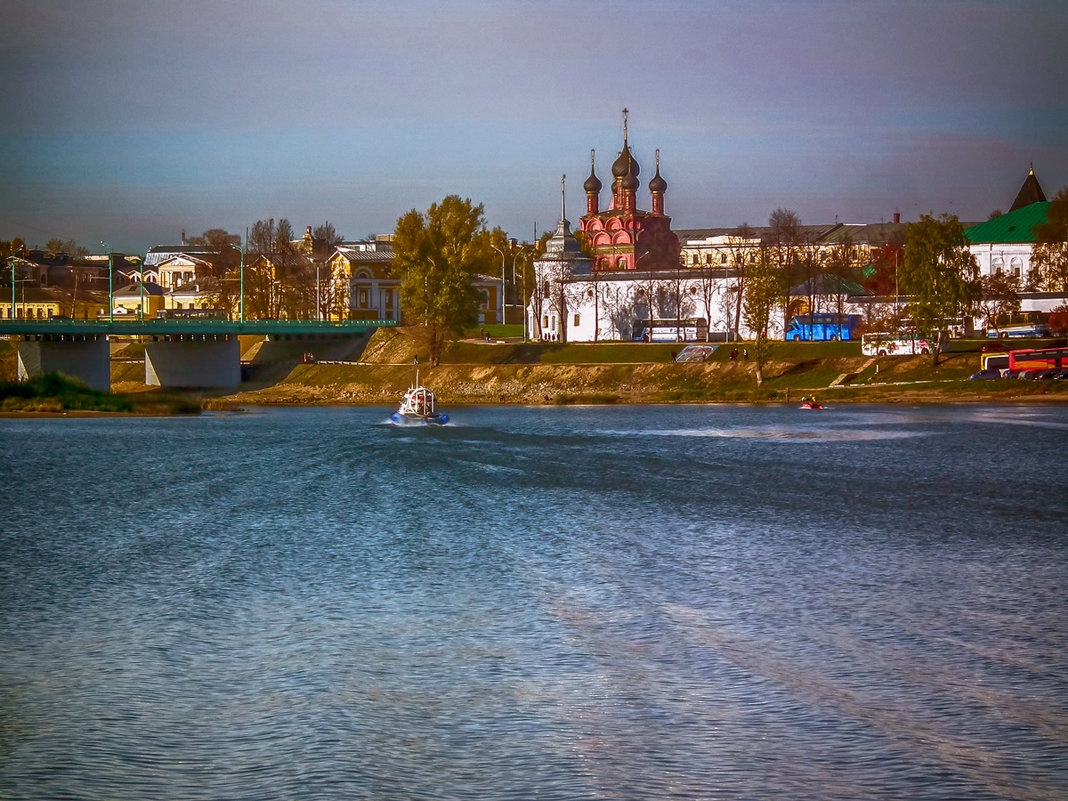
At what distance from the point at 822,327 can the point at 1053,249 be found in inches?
1061

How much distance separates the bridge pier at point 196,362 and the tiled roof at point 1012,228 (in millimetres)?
89938

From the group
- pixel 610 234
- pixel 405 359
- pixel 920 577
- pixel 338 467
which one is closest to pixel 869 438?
pixel 338 467

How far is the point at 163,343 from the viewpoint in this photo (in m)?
147

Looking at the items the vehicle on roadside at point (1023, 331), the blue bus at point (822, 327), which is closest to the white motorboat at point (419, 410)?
the blue bus at point (822, 327)

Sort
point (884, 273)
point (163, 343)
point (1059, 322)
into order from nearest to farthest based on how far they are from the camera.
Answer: point (1059, 322) < point (163, 343) < point (884, 273)

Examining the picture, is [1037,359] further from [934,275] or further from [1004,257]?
[1004,257]

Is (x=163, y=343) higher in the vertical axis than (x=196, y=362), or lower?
higher

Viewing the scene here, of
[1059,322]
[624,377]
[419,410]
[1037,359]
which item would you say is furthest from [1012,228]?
[419,410]

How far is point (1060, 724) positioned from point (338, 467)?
155 feet

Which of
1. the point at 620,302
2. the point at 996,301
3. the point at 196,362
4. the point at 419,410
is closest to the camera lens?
the point at 419,410

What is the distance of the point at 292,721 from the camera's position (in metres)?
20.2

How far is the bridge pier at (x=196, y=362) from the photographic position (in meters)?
145

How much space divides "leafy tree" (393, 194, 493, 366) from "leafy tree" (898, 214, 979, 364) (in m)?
46.0

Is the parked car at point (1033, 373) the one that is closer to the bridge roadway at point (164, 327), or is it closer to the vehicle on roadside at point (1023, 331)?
the vehicle on roadside at point (1023, 331)
